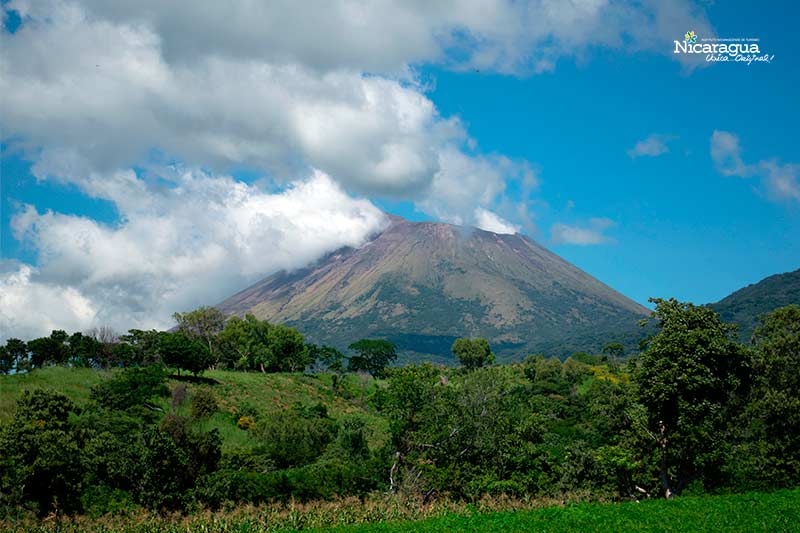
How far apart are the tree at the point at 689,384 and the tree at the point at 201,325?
69.9m

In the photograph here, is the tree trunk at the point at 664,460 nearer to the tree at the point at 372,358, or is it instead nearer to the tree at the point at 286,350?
the tree at the point at 286,350

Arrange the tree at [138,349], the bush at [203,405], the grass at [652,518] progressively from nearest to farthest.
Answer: the grass at [652,518], the bush at [203,405], the tree at [138,349]

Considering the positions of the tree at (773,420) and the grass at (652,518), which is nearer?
the grass at (652,518)

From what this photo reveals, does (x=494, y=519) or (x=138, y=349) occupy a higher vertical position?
(x=138, y=349)

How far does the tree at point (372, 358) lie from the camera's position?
372 feet

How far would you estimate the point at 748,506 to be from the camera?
50.3ft

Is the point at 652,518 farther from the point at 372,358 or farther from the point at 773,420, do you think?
the point at 372,358

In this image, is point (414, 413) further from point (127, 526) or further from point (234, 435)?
point (234, 435)

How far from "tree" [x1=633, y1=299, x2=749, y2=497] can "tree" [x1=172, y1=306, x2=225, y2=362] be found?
69.9m

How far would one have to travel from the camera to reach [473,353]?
112m

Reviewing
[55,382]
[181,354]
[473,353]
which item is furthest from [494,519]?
[473,353]

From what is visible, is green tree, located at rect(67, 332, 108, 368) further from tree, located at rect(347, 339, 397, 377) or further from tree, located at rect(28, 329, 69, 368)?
tree, located at rect(347, 339, 397, 377)

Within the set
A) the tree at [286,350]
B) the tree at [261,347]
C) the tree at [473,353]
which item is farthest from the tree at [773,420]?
the tree at [473,353]

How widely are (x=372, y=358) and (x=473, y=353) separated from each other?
2038 centimetres
